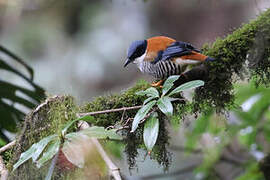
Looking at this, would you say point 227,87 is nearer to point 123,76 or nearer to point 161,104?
point 161,104

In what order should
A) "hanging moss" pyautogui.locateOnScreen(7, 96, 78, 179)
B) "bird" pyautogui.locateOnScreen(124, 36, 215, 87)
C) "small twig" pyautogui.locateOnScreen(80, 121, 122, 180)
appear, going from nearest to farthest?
"small twig" pyautogui.locateOnScreen(80, 121, 122, 180) < "hanging moss" pyautogui.locateOnScreen(7, 96, 78, 179) < "bird" pyautogui.locateOnScreen(124, 36, 215, 87)

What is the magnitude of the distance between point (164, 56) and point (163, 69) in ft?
0.23

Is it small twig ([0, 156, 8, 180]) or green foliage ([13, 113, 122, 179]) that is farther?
small twig ([0, 156, 8, 180])

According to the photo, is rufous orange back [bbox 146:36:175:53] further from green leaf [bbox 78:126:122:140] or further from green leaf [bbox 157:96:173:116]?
green leaf [bbox 78:126:122:140]

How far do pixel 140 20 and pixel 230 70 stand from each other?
582cm

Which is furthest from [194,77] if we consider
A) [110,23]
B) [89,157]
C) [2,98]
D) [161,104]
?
[110,23]

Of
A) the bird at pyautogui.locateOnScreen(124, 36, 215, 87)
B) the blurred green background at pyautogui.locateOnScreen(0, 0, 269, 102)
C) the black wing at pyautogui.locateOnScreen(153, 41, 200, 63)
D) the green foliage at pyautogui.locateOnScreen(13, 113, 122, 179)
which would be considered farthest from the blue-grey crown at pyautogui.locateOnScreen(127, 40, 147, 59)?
the blurred green background at pyautogui.locateOnScreen(0, 0, 269, 102)

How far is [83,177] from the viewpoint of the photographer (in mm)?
1766

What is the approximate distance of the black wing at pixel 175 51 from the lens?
89.6 inches

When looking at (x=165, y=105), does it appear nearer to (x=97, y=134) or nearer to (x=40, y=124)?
(x=97, y=134)

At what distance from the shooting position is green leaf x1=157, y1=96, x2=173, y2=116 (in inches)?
71.1

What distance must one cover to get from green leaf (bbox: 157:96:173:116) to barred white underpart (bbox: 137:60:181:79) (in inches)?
15.9

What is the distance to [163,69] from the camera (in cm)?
233

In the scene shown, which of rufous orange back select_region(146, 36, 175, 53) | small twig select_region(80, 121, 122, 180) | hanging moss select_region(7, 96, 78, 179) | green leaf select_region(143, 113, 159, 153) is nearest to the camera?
small twig select_region(80, 121, 122, 180)
